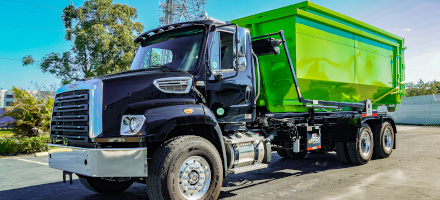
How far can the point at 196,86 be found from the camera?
5199 mm

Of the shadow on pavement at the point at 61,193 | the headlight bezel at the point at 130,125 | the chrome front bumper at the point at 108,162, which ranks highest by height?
the headlight bezel at the point at 130,125

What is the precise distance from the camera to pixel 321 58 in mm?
7574

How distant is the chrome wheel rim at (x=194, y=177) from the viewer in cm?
462

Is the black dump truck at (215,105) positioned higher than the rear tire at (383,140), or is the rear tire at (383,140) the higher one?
the black dump truck at (215,105)

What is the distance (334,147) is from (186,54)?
5.34 m

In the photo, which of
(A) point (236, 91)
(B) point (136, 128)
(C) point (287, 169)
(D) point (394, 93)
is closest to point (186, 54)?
(A) point (236, 91)

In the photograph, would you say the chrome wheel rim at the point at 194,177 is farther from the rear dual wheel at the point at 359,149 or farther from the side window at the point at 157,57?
the rear dual wheel at the point at 359,149

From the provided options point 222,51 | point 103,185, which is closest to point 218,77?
point 222,51

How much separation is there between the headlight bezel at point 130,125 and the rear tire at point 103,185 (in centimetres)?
190

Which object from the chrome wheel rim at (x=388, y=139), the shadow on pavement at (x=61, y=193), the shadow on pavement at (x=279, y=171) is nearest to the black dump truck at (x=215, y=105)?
the shadow on pavement at (x=61, y=193)

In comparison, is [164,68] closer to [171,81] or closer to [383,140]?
[171,81]

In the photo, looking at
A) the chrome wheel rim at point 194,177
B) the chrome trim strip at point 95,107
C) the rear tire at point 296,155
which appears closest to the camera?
the chrome trim strip at point 95,107

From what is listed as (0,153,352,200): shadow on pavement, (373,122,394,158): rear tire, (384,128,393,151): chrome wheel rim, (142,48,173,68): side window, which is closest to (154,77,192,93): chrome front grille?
(142,48,173,68): side window

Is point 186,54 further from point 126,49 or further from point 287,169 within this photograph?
point 126,49
